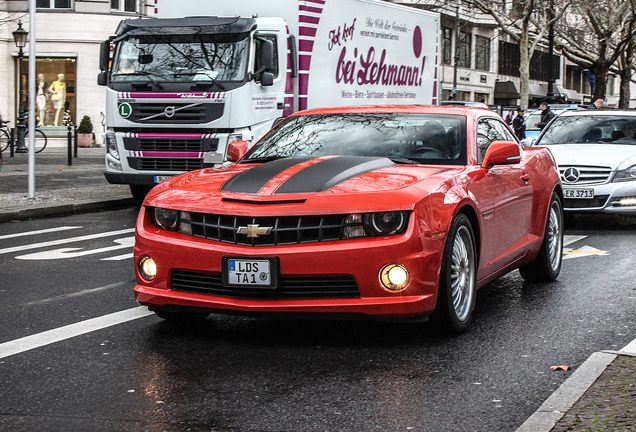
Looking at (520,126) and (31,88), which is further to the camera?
(520,126)

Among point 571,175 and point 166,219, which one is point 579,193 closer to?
point 571,175

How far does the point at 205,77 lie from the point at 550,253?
274 inches

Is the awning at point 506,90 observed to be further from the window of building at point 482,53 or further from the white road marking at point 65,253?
the white road marking at point 65,253

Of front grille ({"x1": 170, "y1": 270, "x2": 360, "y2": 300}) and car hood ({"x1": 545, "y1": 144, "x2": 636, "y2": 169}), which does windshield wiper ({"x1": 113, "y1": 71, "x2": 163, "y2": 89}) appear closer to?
car hood ({"x1": 545, "y1": 144, "x2": 636, "y2": 169})

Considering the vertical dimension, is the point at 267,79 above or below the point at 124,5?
below

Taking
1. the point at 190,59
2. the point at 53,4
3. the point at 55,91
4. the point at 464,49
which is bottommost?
the point at 190,59

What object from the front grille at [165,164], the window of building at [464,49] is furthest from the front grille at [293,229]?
the window of building at [464,49]

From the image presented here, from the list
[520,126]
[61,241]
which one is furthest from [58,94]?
[61,241]

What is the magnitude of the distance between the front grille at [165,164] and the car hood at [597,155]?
5.00 metres

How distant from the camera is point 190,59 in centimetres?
1381

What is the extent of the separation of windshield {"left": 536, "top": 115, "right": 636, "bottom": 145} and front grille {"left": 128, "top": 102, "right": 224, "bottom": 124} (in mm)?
4589

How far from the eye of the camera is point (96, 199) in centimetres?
1562

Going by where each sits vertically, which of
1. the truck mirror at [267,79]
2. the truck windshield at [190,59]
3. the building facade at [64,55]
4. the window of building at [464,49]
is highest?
the window of building at [464,49]

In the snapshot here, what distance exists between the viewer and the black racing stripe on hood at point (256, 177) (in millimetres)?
5760
